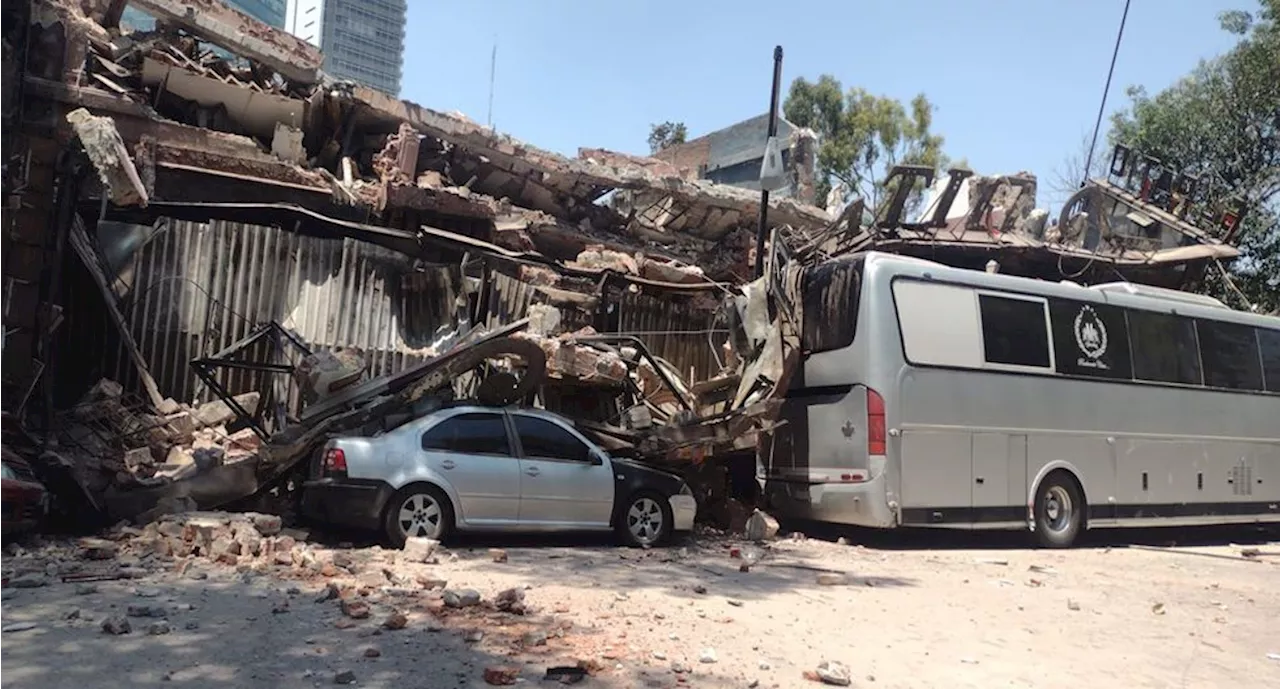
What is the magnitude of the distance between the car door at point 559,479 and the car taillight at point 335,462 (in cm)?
174

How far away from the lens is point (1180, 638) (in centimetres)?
668

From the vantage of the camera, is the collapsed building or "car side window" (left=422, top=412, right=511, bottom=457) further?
the collapsed building

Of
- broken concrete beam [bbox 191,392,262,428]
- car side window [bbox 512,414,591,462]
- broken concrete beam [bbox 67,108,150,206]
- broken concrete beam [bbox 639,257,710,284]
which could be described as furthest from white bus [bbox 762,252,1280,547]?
broken concrete beam [bbox 67,108,150,206]

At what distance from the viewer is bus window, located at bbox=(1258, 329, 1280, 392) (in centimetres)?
1414

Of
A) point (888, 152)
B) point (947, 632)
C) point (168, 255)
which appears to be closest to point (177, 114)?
point (168, 255)

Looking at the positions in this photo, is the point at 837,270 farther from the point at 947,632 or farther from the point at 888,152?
the point at 888,152

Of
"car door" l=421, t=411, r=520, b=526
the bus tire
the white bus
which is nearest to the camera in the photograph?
"car door" l=421, t=411, r=520, b=526

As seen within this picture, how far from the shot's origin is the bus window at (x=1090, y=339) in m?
11.8

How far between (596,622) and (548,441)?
3.86 m

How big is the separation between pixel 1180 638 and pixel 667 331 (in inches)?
357

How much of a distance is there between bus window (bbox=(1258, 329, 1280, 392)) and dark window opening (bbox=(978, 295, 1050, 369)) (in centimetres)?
512

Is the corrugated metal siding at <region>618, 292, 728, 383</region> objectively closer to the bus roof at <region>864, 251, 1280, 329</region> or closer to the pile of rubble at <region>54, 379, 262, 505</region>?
the bus roof at <region>864, 251, 1280, 329</region>

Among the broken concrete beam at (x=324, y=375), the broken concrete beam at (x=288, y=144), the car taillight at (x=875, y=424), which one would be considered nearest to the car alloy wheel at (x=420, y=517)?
the broken concrete beam at (x=324, y=375)

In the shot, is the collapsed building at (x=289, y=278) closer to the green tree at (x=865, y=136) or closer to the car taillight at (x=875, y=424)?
the car taillight at (x=875, y=424)
